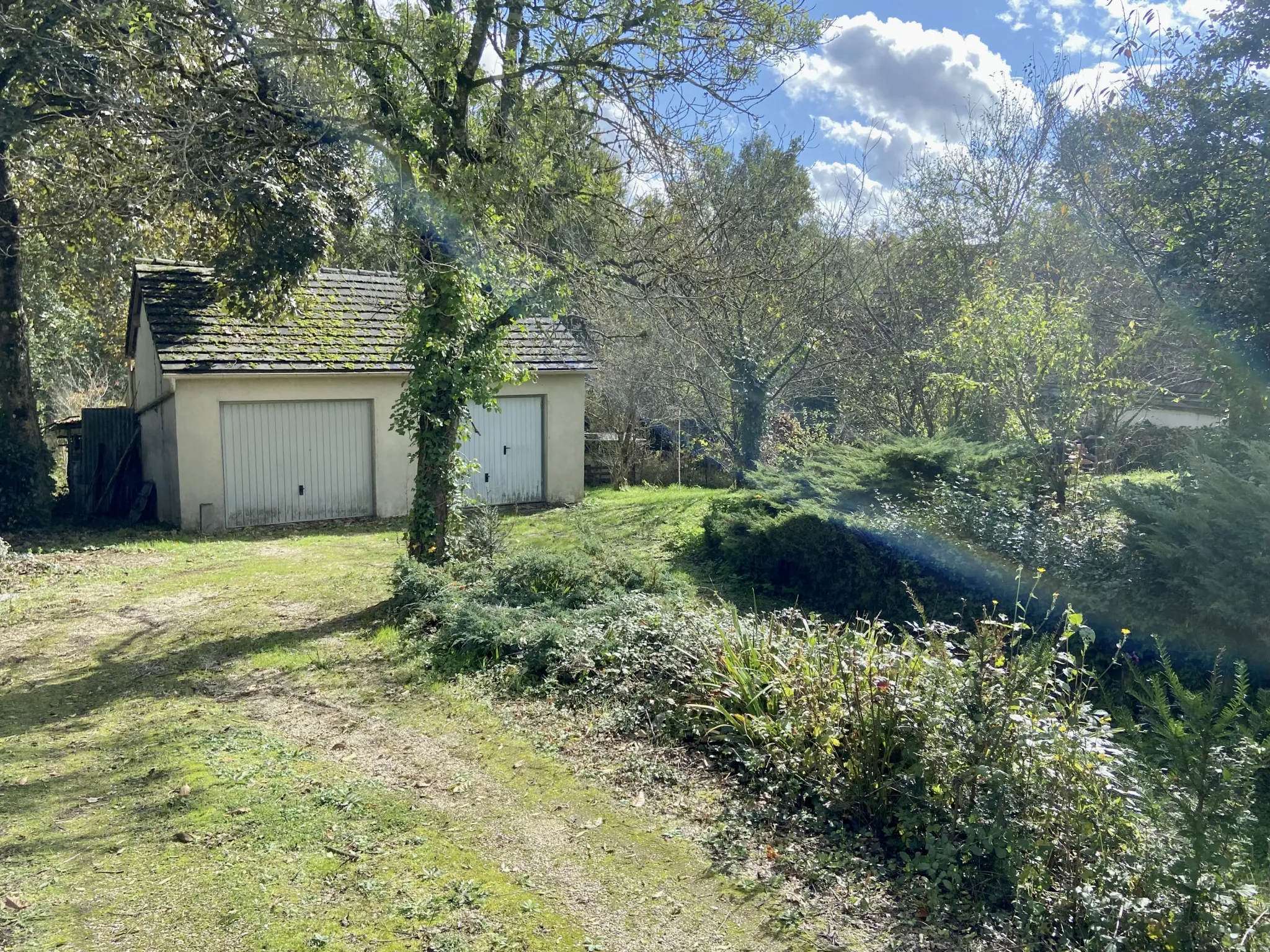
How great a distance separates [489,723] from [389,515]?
1088 cm

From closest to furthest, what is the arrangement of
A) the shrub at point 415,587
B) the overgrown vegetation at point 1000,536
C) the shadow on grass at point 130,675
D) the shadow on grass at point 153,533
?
the shadow on grass at point 130,675, the overgrown vegetation at point 1000,536, the shrub at point 415,587, the shadow on grass at point 153,533

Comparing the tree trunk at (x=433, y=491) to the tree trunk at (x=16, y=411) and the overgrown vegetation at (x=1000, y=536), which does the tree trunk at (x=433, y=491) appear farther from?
the tree trunk at (x=16, y=411)

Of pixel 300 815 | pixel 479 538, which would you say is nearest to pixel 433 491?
pixel 479 538

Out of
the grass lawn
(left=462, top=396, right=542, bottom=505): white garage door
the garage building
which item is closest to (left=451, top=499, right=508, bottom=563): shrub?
the grass lawn

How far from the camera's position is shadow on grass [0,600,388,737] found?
637 cm

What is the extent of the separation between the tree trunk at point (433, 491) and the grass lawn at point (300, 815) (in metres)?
0.99

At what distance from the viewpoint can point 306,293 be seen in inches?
606

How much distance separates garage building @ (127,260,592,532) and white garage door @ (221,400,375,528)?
23 millimetres

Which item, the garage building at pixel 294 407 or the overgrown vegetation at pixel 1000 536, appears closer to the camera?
the overgrown vegetation at pixel 1000 536

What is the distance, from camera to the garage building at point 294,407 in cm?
1404

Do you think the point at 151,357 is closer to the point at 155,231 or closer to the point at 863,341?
the point at 155,231

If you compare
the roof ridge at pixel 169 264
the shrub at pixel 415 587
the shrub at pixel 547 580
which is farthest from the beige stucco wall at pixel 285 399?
the shrub at pixel 547 580

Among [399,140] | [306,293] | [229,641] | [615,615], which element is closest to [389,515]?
[306,293]

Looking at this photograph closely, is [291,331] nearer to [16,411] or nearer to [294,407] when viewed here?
[294,407]
